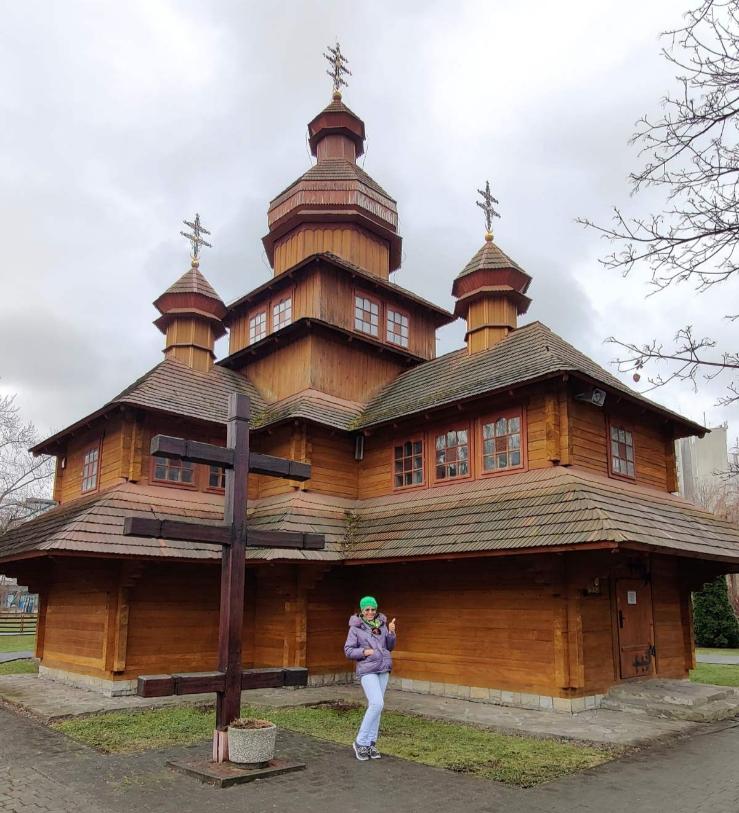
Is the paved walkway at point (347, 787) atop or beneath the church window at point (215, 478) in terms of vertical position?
beneath

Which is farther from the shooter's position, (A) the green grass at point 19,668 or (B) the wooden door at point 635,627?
(A) the green grass at point 19,668

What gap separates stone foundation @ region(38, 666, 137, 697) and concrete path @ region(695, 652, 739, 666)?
14.5 metres

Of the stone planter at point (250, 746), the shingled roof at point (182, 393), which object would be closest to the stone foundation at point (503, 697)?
the stone planter at point (250, 746)

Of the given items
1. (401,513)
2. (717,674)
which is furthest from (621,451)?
(717,674)

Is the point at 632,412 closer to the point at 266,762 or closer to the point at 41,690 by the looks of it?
the point at 266,762

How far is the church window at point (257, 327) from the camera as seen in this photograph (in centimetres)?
1792

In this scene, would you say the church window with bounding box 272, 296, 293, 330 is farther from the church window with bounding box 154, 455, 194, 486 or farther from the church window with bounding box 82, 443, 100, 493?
Result: the church window with bounding box 82, 443, 100, 493

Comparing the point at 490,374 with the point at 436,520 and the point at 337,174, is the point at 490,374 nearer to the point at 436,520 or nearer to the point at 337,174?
the point at 436,520

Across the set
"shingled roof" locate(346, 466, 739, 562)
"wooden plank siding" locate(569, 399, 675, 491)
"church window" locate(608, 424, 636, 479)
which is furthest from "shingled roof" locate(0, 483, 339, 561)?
"church window" locate(608, 424, 636, 479)

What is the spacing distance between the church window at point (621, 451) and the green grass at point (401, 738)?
544cm

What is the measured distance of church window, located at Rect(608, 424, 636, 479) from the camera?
12180mm

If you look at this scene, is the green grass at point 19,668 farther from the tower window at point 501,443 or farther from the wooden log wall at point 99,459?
the tower window at point 501,443

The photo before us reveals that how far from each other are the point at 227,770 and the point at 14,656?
1545 centimetres

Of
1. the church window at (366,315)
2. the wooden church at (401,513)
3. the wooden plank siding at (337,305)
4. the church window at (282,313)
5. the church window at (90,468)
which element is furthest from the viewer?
the church window at (282,313)
